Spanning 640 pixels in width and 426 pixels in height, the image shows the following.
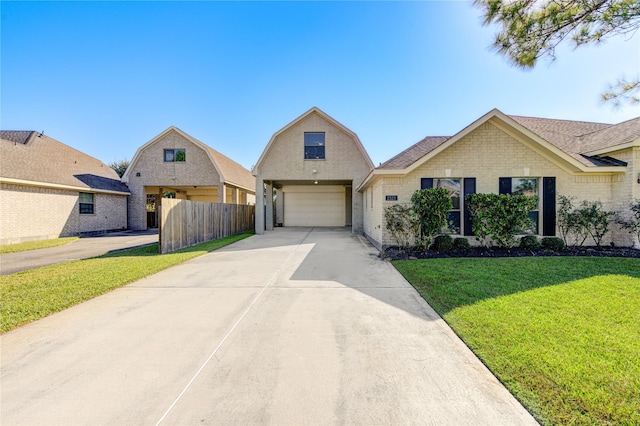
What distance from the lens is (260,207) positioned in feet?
51.3

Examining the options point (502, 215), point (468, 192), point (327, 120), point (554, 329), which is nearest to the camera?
point (554, 329)

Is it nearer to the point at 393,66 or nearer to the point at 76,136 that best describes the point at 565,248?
the point at 393,66

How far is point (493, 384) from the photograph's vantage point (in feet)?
8.11

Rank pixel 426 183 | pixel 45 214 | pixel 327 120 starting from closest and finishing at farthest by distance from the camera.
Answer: pixel 426 183 → pixel 45 214 → pixel 327 120

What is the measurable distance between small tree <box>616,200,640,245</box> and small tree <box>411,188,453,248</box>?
5.73 metres

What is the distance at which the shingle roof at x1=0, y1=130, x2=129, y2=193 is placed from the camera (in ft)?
41.3

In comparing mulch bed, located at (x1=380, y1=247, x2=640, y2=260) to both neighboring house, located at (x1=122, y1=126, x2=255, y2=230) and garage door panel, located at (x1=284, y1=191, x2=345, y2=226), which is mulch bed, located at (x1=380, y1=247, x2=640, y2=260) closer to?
garage door panel, located at (x1=284, y1=191, x2=345, y2=226)

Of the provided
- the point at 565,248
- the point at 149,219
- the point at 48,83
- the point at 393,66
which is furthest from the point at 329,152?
the point at 149,219

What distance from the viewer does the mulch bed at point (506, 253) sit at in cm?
804

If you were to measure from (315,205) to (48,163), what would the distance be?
53.6 ft

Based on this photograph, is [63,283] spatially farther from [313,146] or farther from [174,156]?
[174,156]

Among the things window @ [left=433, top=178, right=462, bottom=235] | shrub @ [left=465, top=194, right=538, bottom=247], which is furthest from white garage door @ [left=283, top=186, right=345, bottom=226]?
shrub @ [left=465, top=194, right=538, bottom=247]

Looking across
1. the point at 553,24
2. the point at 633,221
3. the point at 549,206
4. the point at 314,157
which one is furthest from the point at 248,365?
the point at 314,157

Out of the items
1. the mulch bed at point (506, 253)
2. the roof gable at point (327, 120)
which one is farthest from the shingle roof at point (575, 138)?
the roof gable at point (327, 120)
